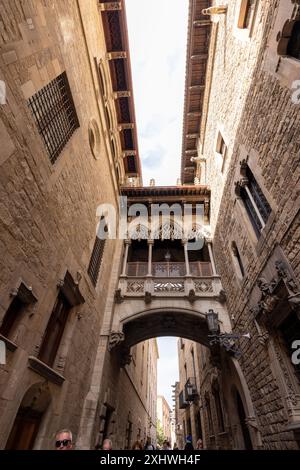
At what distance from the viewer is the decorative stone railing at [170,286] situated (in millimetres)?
8999

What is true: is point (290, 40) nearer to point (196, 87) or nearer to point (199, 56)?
point (199, 56)

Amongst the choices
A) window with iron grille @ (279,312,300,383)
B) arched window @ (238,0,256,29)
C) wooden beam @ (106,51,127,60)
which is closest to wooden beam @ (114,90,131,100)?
wooden beam @ (106,51,127,60)

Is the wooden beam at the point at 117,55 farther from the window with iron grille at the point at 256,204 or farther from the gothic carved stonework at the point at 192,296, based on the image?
the gothic carved stonework at the point at 192,296

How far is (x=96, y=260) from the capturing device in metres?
8.24

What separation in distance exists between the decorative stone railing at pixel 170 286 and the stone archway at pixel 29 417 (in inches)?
180

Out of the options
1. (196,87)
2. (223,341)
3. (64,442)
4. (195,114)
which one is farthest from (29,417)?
(196,87)

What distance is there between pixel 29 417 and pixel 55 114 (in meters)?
6.32

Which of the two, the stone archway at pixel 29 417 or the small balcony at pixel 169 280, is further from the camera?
the small balcony at pixel 169 280

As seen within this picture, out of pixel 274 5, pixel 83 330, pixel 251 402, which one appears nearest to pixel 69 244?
pixel 83 330

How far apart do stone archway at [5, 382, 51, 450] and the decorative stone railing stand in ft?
15.0

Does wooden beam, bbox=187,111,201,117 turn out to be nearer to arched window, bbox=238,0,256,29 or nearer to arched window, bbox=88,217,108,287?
arched window, bbox=238,0,256,29

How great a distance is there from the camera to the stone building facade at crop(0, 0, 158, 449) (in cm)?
369

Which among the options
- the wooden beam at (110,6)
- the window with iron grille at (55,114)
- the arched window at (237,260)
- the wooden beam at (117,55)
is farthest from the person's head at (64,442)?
the wooden beam at (110,6)

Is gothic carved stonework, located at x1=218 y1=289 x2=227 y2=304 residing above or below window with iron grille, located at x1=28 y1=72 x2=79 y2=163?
below
